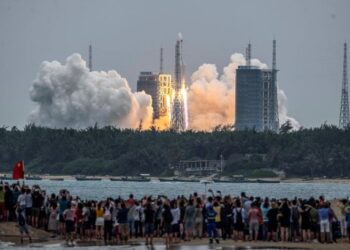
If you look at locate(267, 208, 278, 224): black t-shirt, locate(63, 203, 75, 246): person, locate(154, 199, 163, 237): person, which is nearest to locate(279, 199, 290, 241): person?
locate(267, 208, 278, 224): black t-shirt

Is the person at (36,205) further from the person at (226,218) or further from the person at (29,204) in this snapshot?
the person at (226,218)

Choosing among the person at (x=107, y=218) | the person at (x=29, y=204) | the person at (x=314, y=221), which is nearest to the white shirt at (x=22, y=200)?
the person at (x=29, y=204)

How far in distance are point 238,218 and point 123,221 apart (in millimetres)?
4757

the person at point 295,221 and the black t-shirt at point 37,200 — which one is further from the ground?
the black t-shirt at point 37,200

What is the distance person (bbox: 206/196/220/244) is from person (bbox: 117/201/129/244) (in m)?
3.42

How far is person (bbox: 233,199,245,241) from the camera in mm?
62562

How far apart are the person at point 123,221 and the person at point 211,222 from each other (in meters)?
3.42

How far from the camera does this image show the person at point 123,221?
207 feet

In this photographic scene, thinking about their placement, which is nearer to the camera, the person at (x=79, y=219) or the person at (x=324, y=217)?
the person at (x=324, y=217)

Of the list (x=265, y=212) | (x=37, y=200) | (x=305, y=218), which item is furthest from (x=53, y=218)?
(x=305, y=218)

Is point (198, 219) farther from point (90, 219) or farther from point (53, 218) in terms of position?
point (53, 218)

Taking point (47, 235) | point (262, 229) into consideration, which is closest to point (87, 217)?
point (47, 235)

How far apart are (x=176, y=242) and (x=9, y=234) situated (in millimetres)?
8151

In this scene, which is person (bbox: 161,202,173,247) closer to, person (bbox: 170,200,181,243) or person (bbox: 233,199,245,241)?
person (bbox: 170,200,181,243)
